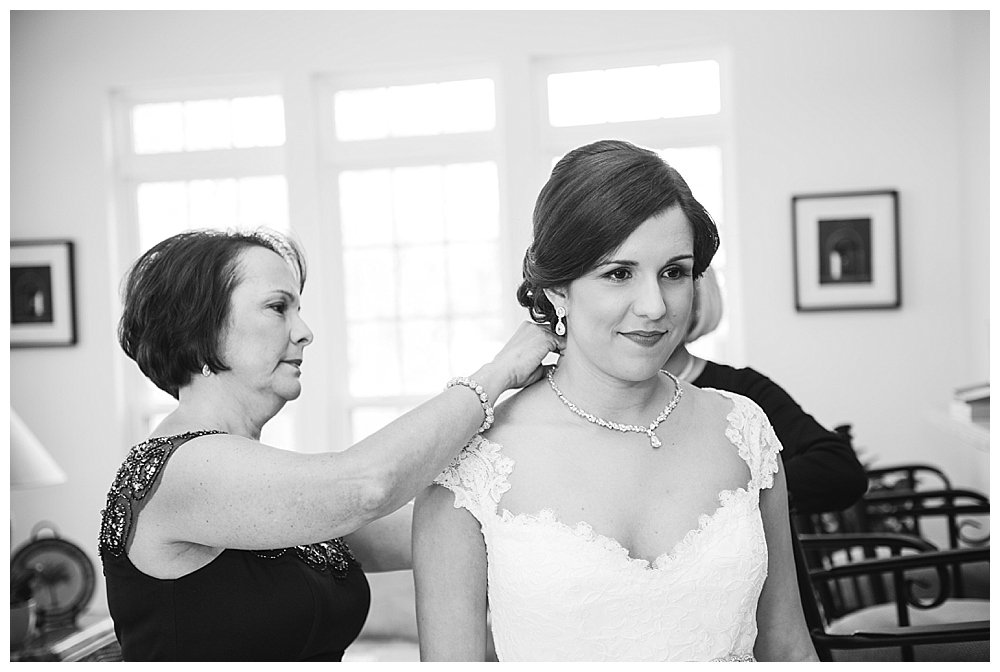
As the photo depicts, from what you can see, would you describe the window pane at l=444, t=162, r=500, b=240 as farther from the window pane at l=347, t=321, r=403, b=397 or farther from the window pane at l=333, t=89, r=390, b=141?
the window pane at l=347, t=321, r=403, b=397

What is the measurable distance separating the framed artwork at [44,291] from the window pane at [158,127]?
2.15 feet

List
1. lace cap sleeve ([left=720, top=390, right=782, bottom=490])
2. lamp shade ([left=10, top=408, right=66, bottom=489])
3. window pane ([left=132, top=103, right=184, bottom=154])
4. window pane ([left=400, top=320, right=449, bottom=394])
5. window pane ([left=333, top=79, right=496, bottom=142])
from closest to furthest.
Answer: lace cap sleeve ([left=720, top=390, right=782, bottom=490]) < lamp shade ([left=10, top=408, right=66, bottom=489]) < window pane ([left=333, top=79, right=496, bottom=142]) < window pane ([left=400, top=320, right=449, bottom=394]) < window pane ([left=132, top=103, right=184, bottom=154])

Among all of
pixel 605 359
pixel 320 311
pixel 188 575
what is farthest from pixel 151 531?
pixel 320 311

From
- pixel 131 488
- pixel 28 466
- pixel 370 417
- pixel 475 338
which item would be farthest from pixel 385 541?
pixel 370 417

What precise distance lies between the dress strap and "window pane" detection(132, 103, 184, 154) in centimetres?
392

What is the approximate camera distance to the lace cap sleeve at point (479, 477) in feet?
4.71

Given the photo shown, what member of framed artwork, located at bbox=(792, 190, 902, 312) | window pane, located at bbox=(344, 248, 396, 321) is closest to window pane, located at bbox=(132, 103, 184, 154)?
window pane, located at bbox=(344, 248, 396, 321)

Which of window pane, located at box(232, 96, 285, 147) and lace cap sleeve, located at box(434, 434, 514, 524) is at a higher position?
window pane, located at box(232, 96, 285, 147)

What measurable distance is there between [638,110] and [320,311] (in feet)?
5.85

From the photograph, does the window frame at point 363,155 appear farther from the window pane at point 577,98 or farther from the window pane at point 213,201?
the window pane at point 213,201

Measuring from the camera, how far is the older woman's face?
5.08ft

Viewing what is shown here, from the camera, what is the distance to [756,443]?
5.12 feet

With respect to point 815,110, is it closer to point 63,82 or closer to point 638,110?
point 638,110

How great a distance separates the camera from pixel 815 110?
175 inches
